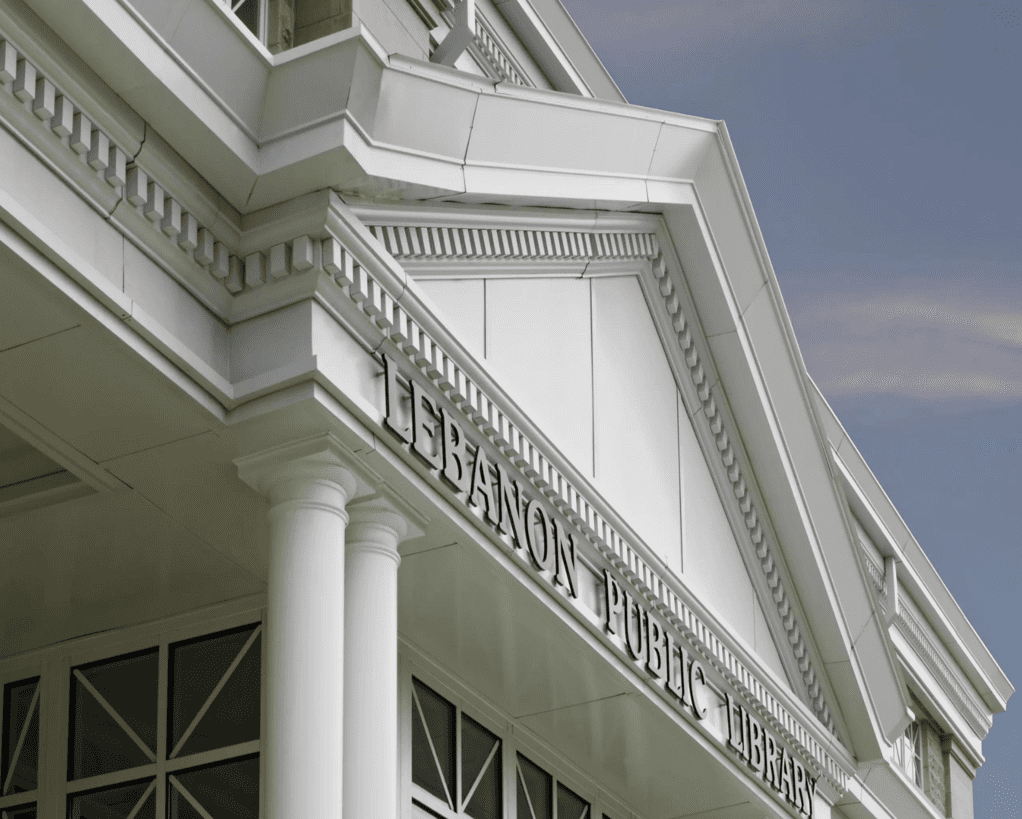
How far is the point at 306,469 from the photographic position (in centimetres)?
952

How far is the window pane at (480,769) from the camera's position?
1307 cm

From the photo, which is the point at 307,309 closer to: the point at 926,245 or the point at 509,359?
the point at 509,359

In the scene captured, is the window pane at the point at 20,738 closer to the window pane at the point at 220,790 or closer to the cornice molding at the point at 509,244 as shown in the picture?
the window pane at the point at 220,790

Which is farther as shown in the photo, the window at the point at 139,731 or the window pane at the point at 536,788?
the window pane at the point at 536,788

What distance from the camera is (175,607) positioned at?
11.8 meters

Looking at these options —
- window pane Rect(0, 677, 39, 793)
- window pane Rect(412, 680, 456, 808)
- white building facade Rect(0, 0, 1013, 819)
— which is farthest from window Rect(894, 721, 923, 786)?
window pane Rect(0, 677, 39, 793)

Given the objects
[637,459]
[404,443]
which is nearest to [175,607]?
[404,443]

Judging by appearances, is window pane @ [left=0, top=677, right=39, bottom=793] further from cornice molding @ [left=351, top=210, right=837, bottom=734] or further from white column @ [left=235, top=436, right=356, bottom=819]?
cornice molding @ [left=351, top=210, right=837, bottom=734]

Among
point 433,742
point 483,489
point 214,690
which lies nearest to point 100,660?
point 214,690

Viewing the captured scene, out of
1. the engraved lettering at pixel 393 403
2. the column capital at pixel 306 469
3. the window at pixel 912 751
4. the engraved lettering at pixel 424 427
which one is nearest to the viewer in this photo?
the column capital at pixel 306 469

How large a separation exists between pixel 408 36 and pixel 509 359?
13.8 feet

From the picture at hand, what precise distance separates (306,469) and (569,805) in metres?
6.20

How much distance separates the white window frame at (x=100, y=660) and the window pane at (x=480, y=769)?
216 cm

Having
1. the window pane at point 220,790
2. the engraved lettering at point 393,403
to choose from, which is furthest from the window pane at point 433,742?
the engraved lettering at point 393,403
